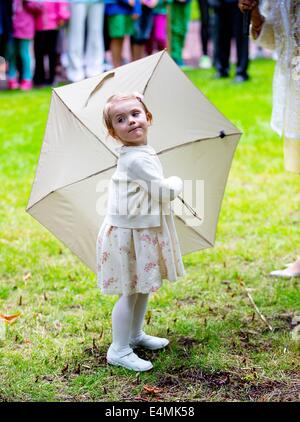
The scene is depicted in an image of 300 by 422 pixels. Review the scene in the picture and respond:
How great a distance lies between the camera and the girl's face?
3094mm

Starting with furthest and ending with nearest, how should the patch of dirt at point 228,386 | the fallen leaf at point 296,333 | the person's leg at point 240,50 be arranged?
the person's leg at point 240,50 → the fallen leaf at point 296,333 → the patch of dirt at point 228,386

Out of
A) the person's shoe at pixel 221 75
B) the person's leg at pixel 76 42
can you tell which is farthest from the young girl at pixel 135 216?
the person's shoe at pixel 221 75

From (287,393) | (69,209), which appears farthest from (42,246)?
(287,393)

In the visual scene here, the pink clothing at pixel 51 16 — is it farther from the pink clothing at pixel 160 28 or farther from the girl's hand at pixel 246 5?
the girl's hand at pixel 246 5

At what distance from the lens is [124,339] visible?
10.9ft

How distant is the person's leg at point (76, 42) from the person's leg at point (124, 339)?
810cm

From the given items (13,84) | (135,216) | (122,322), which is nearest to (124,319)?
(122,322)

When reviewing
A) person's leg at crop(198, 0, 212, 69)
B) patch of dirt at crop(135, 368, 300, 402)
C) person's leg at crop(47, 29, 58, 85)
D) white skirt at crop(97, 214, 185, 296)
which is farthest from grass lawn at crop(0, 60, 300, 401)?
person's leg at crop(198, 0, 212, 69)

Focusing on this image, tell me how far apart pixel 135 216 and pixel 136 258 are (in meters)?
0.16

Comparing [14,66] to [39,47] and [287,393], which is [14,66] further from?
[287,393]

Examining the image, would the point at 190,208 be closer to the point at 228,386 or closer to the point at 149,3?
the point at 228,386

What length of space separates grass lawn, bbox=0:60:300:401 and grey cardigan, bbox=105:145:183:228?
0.60 m

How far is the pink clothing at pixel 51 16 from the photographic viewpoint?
10930 mm

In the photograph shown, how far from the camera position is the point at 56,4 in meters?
10.9
